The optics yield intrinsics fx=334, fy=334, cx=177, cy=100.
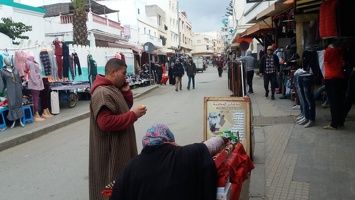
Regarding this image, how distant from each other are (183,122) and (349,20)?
464 cm

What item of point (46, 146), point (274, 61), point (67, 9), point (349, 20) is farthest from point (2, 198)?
point (67, 9)

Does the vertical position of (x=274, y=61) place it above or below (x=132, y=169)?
above

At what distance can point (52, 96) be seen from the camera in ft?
36.4

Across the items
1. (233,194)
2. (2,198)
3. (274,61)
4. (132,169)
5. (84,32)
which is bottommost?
(2,198)

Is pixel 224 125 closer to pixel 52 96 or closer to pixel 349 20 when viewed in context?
pixel 349 20

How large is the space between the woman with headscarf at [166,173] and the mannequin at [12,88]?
26.1ft

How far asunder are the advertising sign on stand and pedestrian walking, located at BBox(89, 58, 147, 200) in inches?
79.8

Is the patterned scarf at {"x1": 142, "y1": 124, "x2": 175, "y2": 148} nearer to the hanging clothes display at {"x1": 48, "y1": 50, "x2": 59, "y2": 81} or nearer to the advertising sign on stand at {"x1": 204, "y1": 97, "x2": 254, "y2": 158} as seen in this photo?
the advertising sign on stand at {"x1": 204, "y1": 97, "x2": 254, "y2": 158}

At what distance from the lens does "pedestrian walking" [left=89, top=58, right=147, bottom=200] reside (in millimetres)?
2891

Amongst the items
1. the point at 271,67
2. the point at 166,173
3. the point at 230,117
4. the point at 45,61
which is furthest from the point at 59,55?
the point at 166,173

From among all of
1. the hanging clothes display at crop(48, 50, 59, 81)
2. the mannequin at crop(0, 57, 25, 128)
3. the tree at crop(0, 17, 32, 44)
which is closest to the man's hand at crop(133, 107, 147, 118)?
the mannequin at crop(0, 57, 25, 128)

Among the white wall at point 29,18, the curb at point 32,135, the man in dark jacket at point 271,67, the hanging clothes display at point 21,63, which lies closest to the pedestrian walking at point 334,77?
the man in dark jacket at point 271,67

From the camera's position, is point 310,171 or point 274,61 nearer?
point 310,171

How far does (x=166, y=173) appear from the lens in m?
2.02
